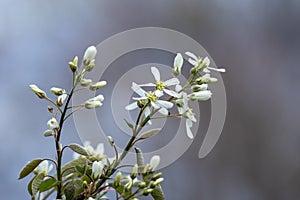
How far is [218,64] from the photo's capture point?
1658mm

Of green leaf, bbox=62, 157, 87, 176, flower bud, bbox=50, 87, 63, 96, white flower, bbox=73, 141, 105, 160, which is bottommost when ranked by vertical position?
green leaf, bbox=62, 157, 87, 176

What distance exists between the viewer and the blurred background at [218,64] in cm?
148

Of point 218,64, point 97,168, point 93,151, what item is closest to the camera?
point 97,168

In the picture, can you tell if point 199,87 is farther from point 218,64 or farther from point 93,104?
point 218,64

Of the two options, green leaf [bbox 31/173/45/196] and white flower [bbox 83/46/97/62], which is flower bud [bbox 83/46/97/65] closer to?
white flower [bbox 83/46/97/62]

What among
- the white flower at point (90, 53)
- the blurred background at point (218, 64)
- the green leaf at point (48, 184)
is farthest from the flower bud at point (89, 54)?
the blurred background at point (218, 64)

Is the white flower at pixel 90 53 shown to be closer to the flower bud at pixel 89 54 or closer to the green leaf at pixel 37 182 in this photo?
the flower bud at pixel 89 54

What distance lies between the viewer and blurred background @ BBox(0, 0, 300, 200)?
1.48 m

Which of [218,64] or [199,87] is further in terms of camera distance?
[218,64]

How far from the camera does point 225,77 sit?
1.67m

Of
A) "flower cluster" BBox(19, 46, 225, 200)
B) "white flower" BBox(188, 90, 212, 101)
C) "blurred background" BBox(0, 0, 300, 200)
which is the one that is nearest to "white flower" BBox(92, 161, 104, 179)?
"flower cluster" BBox(19, 46, 225, 200)

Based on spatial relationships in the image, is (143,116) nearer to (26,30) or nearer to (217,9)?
(26,30)

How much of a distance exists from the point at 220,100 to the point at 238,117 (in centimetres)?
115

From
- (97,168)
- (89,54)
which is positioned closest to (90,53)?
(89,54)
